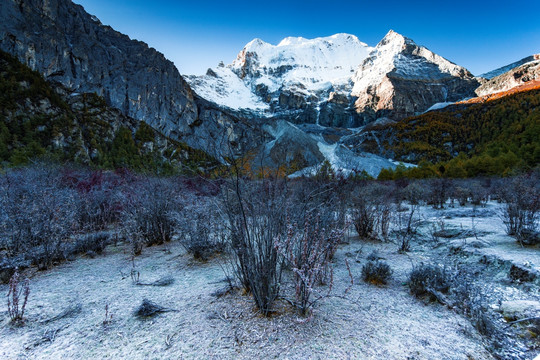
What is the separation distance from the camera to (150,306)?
7.68 ft

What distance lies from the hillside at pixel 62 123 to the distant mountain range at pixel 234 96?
5.66m

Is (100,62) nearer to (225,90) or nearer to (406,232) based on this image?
(406,232)

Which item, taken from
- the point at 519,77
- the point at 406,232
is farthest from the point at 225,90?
the point at 406,232

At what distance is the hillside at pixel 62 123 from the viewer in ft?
110

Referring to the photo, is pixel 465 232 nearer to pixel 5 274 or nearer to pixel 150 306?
pixel 150 306

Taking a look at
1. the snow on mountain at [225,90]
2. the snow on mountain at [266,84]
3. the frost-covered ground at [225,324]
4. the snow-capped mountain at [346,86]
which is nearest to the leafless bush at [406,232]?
the frost-covered ground at [225,324]

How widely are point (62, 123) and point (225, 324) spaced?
50379mm

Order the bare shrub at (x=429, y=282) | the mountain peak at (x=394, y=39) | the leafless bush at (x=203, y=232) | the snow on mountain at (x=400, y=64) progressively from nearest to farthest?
the bare shrub at (x=429, y=282), the leafless bush at (x=203, y=232), the snow on mountain at (x=400, y=64), the mountain peak at (x=394, y=39)

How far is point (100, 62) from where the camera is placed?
57.8 meters

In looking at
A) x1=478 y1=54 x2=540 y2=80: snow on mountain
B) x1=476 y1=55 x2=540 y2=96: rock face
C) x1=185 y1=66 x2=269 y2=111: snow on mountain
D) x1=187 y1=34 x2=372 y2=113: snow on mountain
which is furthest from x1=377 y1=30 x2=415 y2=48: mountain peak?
x1=185 y1=66 x2=269 y2=111: snow on mountain

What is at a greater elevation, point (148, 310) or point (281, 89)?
point (281, 89)

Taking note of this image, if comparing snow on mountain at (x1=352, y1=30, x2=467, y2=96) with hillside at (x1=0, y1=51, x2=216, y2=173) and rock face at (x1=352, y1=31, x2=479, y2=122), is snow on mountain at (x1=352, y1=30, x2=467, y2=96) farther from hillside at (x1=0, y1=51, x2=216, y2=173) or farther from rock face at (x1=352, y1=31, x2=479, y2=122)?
hillside at (x1=0, y1=51, x2=216, y2=173)

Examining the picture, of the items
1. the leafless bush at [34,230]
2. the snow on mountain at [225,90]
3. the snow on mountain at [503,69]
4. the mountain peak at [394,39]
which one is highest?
the mountain peak at [394,39]

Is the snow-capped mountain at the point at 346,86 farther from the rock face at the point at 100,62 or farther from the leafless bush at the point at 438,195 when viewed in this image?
the leafless bush at the point at 438,195
